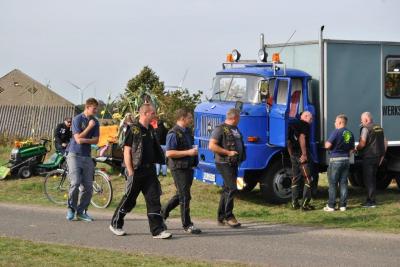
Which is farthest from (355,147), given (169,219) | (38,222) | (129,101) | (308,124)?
(129,101)

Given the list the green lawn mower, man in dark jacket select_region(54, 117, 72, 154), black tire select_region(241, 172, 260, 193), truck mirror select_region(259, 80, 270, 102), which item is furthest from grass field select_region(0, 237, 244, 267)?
the green lawn mower

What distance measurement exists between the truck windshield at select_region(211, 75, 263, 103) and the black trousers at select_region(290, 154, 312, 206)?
1.50 metres

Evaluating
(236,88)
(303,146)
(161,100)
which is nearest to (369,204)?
(303,146)

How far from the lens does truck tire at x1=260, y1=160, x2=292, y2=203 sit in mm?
14625

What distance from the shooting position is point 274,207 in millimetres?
14477

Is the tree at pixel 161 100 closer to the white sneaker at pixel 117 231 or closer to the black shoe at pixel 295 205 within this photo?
the black shoe at pixel 295 205

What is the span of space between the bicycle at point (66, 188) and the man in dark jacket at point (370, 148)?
4841 mm

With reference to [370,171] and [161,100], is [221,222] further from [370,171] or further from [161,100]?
[161,100]

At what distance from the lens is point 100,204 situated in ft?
47.2

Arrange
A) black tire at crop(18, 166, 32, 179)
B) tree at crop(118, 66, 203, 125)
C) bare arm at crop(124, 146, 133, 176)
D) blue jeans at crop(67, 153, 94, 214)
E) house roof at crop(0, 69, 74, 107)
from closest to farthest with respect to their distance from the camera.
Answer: bare arm at crop(124, 146, 133, 176)
blue jeans at crop(67, 153, 94, 214)
black tire at crop(18, 166, 32, 179)
tree at crop(118, 66, 203, 125)
house roof at crop(0, 69, 74, 107)

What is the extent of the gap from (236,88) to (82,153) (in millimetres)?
4113

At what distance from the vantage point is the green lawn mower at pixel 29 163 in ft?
67.1

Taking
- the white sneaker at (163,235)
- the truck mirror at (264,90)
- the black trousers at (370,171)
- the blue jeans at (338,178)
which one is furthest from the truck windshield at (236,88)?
the white sneaker at (163,235)

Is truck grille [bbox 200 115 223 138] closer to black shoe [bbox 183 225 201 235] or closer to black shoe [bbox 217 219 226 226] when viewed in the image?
black shoe [bbox 217 219 226 226]
